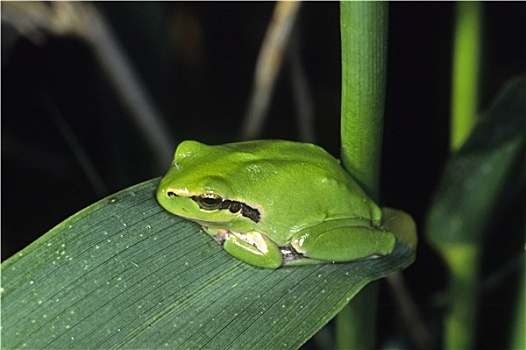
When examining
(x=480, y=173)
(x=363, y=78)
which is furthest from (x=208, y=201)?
(x=480, y=173)

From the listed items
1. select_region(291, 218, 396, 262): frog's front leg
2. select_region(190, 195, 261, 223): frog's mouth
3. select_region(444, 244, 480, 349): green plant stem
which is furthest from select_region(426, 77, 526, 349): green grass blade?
select_region(190, 195, 261, 223): frog's mouth

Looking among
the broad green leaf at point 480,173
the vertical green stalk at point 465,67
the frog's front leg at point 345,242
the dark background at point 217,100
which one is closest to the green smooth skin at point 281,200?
the frog's front leg at point 345,242

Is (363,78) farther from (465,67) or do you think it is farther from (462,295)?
(462,295)

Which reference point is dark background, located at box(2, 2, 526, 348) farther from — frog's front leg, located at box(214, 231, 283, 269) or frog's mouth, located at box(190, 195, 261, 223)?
frog's front leg, located at box(214, 231, 283, 269)

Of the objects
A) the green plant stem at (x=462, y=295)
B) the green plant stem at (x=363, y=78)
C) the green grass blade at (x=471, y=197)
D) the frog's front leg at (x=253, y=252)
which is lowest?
A: the green plant stem at (x=462, y=295)

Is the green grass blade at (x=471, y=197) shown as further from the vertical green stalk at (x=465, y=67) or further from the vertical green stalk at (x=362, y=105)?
the vertical green stalk at (x=362, y=105)

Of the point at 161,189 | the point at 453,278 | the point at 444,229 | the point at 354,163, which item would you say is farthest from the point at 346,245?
the point at 453,278
